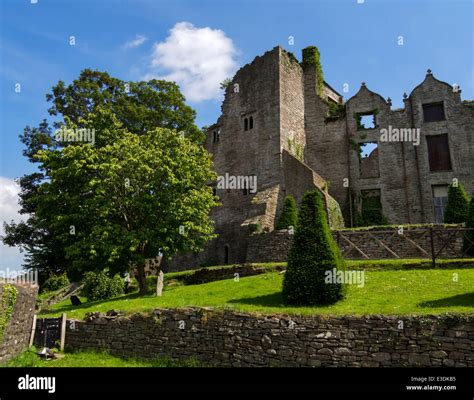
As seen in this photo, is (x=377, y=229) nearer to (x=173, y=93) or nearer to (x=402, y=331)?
(x=402, y=331)

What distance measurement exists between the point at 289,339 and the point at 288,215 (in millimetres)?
17669

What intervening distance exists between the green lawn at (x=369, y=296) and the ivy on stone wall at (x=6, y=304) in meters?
4.14

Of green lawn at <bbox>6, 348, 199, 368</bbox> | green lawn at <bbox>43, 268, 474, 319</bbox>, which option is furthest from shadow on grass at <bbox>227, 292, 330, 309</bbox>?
green lawn at <bbox>6, 348, 199, 368</bbox>

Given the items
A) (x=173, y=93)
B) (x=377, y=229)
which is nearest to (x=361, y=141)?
(x=377, y=229)

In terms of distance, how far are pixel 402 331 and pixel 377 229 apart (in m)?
15.2

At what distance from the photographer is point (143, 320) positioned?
15977 mm

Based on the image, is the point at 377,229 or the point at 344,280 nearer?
the point at 344,280

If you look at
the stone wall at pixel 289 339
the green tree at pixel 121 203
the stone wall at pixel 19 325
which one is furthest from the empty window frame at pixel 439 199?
the stone wall at pixel 19 325

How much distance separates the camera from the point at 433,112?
1442 inches

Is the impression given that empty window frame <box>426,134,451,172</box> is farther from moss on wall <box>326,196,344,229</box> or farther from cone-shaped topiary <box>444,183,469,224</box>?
moss on wall <box>326,196,344,229</box>

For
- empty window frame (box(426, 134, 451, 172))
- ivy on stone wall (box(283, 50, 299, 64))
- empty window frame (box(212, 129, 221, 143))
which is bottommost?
empty window frame (box(426, 134, 451, 172))

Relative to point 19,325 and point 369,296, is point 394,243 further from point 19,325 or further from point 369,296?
point 19,325

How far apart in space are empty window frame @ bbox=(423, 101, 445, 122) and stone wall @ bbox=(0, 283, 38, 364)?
32.6 metres

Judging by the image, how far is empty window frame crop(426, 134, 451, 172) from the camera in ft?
116
